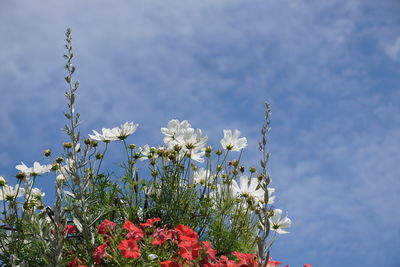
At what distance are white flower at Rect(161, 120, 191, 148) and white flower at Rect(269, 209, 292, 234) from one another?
107 cm

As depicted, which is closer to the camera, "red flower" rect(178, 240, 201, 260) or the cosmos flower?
"red flower" rect(178, 240, 201, 260)

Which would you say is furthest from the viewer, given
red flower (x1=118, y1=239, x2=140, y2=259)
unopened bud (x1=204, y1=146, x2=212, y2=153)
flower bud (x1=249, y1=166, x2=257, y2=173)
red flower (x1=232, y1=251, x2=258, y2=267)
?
flower bud (x1=249, y1=166, x2=257, y2=173)

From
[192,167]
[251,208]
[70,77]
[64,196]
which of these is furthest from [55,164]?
[70,77]

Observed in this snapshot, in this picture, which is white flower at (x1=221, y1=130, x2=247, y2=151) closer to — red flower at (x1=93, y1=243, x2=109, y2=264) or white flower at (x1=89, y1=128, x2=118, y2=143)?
white flower at (x1=89, y1=128, x2=118, y2=143)

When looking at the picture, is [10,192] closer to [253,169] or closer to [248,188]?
[248,188]

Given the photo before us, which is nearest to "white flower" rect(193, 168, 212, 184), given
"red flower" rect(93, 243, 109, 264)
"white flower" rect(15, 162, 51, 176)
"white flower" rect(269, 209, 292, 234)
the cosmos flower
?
the cosmos flower

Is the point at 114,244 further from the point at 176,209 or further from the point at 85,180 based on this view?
the point at 176,209

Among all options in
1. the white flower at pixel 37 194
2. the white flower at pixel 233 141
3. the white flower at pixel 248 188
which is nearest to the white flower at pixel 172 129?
Result: the white flower at pixel 233 141

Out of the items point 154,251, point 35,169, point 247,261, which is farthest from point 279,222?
→ point 35,169

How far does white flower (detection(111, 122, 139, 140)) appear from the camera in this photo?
410 centimetres

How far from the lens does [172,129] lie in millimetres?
4223

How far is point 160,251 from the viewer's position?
316 centimetres

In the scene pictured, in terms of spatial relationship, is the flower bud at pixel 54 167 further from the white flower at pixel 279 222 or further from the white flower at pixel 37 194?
the white flower at pixel 279 222

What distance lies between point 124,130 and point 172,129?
420 mm
